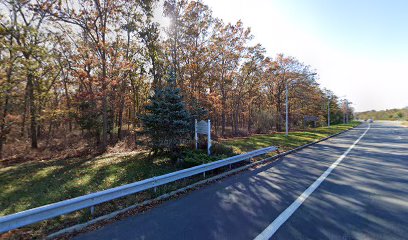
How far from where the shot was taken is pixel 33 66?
37.1 feet

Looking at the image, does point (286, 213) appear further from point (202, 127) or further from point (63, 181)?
point (63, 181)

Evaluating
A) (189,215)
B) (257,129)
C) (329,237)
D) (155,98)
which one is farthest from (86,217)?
(257,129)

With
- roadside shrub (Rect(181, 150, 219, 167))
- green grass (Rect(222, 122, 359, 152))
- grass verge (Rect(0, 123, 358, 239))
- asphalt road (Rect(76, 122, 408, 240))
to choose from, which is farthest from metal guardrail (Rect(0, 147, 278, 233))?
green grass (Rect(222, 122, 359, 152))

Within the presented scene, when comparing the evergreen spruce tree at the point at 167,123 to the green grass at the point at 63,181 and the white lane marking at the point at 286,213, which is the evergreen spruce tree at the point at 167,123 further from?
the white lane marking at the point at 286,213

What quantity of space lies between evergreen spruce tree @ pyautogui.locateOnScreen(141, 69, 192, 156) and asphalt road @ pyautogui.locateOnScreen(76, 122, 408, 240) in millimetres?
2883

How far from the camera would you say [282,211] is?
168 inches

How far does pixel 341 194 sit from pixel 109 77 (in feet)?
47.2

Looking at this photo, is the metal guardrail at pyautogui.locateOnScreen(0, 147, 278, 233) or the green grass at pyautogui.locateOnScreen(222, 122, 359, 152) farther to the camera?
the green grass at pyautogui.locateOnScreen(222, 122, 359, 152)

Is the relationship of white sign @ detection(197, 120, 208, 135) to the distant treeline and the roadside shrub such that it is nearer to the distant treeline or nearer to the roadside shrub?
the roadside shrub

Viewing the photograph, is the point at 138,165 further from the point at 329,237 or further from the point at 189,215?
the point at 329,237

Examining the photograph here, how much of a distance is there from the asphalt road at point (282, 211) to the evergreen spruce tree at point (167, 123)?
2.88m

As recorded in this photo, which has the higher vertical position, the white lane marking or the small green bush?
the small green bush

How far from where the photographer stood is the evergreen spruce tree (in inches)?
335

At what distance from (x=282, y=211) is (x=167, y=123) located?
18.2 feet
